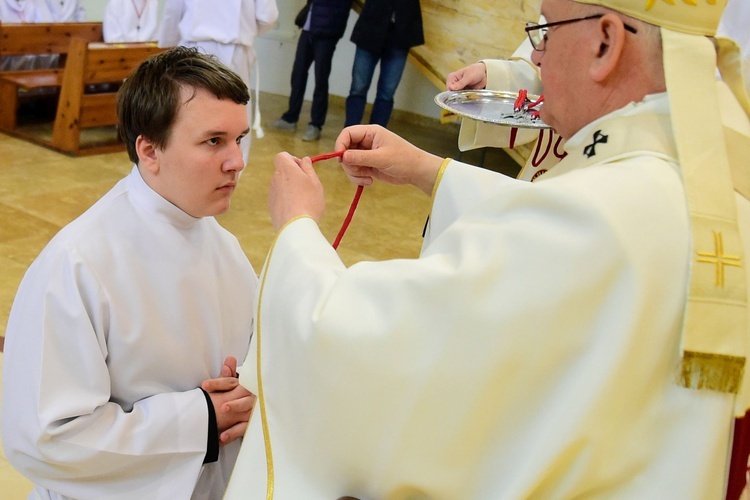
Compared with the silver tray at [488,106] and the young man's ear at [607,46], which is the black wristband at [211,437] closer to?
the silver tray at [488,106]

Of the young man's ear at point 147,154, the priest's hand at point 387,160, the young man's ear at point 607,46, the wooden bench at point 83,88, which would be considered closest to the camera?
the young man's ear at point 607,46

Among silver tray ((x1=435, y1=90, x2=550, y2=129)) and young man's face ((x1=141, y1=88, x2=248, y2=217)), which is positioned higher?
silver tray ((x1=435, y1=90, x2=550, y2=129))

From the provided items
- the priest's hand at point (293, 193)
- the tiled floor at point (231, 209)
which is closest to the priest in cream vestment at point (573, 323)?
the priest's hand at point (293, 193)

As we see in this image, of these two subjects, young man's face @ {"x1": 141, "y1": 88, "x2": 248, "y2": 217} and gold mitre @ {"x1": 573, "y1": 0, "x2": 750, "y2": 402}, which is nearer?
gold mitre @ {"x1": 573, "y1": 0, "x2": 750, "y2": 402}

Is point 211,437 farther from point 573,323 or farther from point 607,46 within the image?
point 607,46

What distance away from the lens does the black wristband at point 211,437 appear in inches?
82.7

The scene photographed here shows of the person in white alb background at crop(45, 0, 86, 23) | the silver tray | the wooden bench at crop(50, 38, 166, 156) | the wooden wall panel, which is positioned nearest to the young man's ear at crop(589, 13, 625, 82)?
the silver tray

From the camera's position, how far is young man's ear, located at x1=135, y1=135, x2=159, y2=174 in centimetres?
221

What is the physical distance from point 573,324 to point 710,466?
32cm

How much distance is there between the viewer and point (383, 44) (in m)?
8.20

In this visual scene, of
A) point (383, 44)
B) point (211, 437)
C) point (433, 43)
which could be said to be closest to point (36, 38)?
point (383, 44)

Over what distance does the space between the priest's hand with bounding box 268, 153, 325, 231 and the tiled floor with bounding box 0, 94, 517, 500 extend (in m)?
2.85

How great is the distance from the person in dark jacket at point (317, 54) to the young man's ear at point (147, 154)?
20.5ft

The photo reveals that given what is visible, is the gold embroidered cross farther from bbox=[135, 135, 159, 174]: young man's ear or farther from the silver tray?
bbox=[135, 135, 159, 174]: young man's ear
